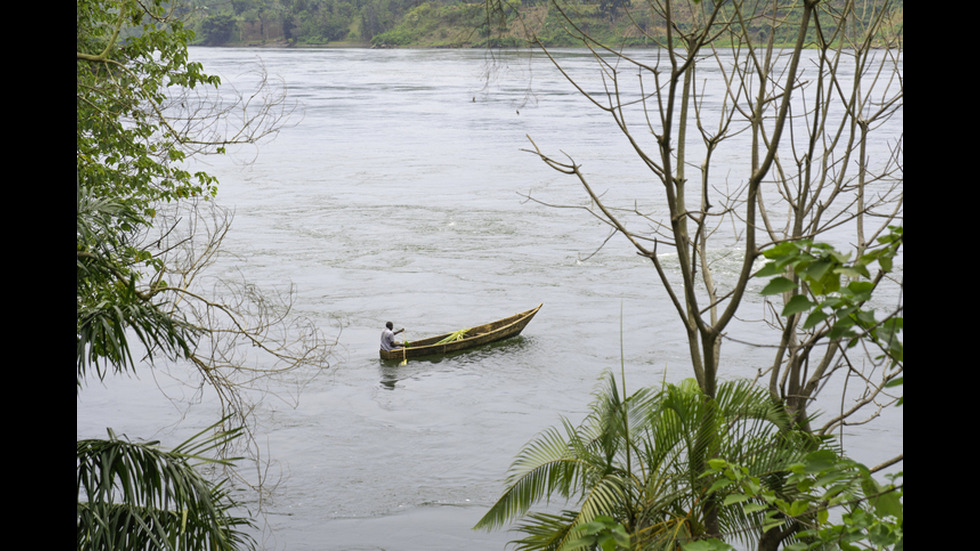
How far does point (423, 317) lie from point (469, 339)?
2480mm

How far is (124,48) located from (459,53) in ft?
315

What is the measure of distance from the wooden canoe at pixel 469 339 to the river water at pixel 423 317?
0.28 metres

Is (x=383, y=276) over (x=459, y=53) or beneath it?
beneath

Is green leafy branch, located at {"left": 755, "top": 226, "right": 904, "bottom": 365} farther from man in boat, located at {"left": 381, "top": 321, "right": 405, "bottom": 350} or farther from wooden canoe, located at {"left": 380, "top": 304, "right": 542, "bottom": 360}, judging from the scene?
wooden canoe, located at {"left": 380, "top": 304, "right": 542, "bottom": 360}

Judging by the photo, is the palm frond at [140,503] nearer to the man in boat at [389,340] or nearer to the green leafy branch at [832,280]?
the green leafy branch at [832,280]

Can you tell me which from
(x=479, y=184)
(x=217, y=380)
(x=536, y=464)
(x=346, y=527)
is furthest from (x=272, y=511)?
(x=479, y=184)

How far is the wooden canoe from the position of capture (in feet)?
69.1

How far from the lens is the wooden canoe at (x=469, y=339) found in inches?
829

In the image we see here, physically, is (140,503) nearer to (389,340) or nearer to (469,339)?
(389,340)

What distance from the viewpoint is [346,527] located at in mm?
14273

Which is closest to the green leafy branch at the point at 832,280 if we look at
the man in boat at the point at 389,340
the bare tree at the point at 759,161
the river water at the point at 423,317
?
the bare tree at the point at 759,161

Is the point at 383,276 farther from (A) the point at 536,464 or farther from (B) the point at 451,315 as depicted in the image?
(A) the point at 536,464

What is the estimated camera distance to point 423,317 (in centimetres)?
2367

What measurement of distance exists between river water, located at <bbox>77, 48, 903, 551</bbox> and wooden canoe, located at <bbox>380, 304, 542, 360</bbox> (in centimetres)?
28
